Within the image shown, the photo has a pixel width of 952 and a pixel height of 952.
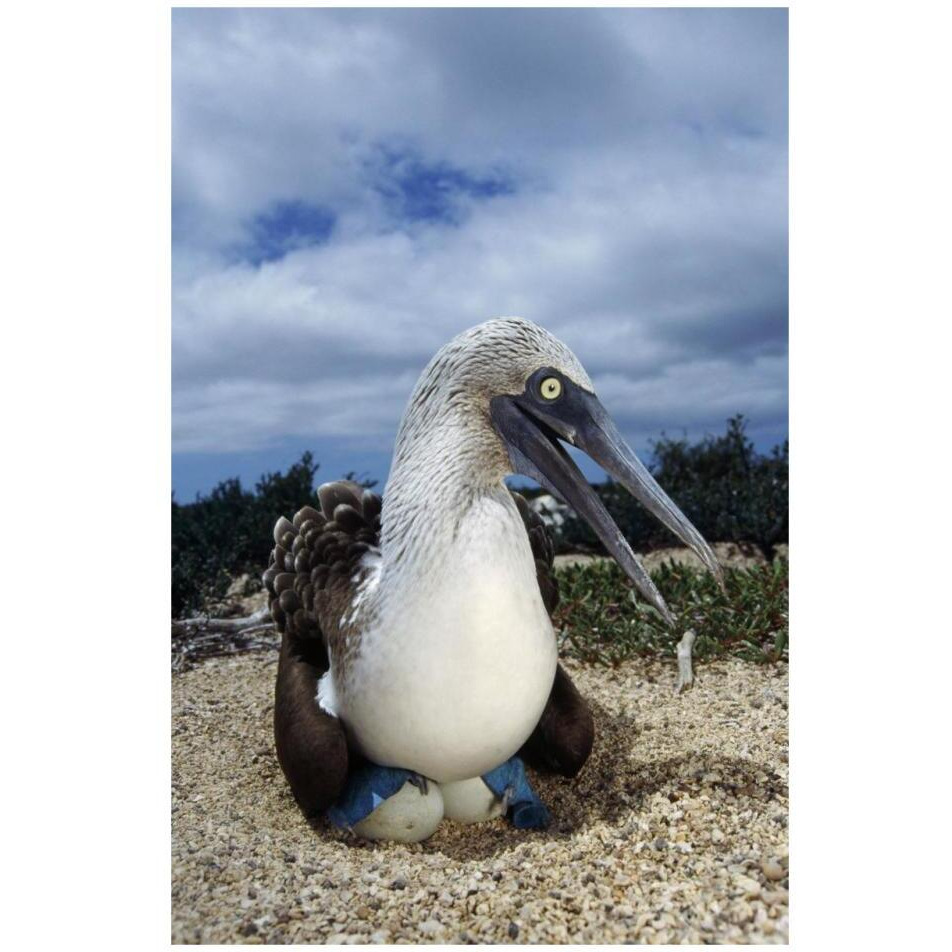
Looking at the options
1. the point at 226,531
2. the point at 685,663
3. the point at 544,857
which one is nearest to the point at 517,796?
the point at 544,857

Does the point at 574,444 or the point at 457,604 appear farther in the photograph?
the point at 574,444

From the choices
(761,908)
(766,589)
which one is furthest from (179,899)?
(766,589)

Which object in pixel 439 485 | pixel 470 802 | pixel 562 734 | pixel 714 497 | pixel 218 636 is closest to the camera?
pixel 439 485

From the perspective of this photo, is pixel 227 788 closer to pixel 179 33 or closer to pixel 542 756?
pixel 542 756

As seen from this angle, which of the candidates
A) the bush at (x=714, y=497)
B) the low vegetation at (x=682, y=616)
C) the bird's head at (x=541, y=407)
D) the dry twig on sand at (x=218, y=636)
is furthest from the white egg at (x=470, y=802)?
the bush at (x=714, y=497)

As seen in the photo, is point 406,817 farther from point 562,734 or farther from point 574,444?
point 574,444

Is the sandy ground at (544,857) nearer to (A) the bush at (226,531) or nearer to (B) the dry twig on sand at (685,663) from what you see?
(B) the dry twig on sand at (685,663)
